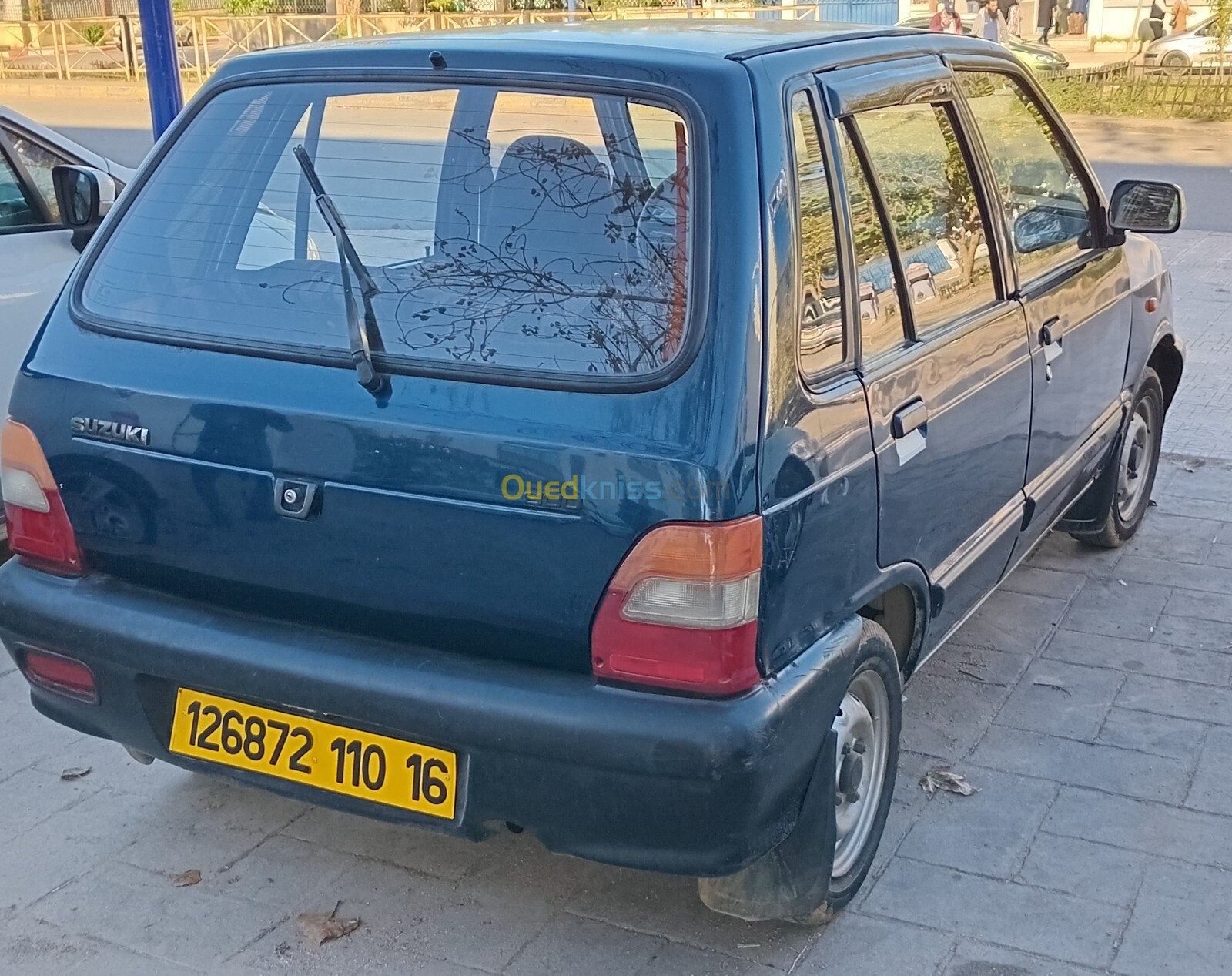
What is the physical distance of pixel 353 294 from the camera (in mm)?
2588

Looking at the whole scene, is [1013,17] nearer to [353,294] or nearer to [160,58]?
[160,58]

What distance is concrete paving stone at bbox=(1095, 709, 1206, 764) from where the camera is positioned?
146 inches

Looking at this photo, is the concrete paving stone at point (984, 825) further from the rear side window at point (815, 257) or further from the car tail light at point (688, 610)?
the rear side window at point (815, 257)

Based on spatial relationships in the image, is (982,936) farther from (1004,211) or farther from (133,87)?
(133,87)

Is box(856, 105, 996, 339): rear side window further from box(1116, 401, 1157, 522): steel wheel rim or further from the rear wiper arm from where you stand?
box(1116, 401, 1157, 522): steel wheel rim

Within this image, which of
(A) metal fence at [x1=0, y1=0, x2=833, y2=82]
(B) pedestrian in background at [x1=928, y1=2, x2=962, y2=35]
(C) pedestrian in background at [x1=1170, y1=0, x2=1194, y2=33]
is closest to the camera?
(B) pedestrian in background at [x1=928, y1=2, x2=962, y2=35]

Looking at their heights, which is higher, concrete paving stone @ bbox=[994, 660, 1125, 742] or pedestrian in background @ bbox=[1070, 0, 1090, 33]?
pedestrian in background @ bbox=[1070, 0, 1090, 33]

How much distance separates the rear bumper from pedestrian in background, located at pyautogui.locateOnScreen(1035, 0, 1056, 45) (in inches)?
1342

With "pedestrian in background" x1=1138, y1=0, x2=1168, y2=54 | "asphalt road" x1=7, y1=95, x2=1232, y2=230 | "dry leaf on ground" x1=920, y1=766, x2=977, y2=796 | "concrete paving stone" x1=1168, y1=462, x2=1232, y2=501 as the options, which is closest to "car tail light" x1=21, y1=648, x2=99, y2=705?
"dry leaf on ground" x1=920, y1=766, x2=977, y2=796

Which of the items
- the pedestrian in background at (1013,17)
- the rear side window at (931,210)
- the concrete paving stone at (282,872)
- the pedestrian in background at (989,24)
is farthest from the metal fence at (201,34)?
the concrete paving stone at (282,872)

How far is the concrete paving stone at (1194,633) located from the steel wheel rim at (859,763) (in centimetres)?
177

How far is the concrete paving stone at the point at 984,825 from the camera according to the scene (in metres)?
3.19

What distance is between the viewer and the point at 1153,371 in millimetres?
5141

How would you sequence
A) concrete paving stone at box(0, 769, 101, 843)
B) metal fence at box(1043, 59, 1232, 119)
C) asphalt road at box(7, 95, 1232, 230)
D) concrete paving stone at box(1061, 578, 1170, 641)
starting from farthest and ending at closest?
metal fence at box(1043, 59, 1232, 119)
asphalt road at box(7, 95, 1232, 230)
concrete paving stone at box(1061, 578, 1170, 641)
concrete paving stone at box(0, 769, 101, 843)
